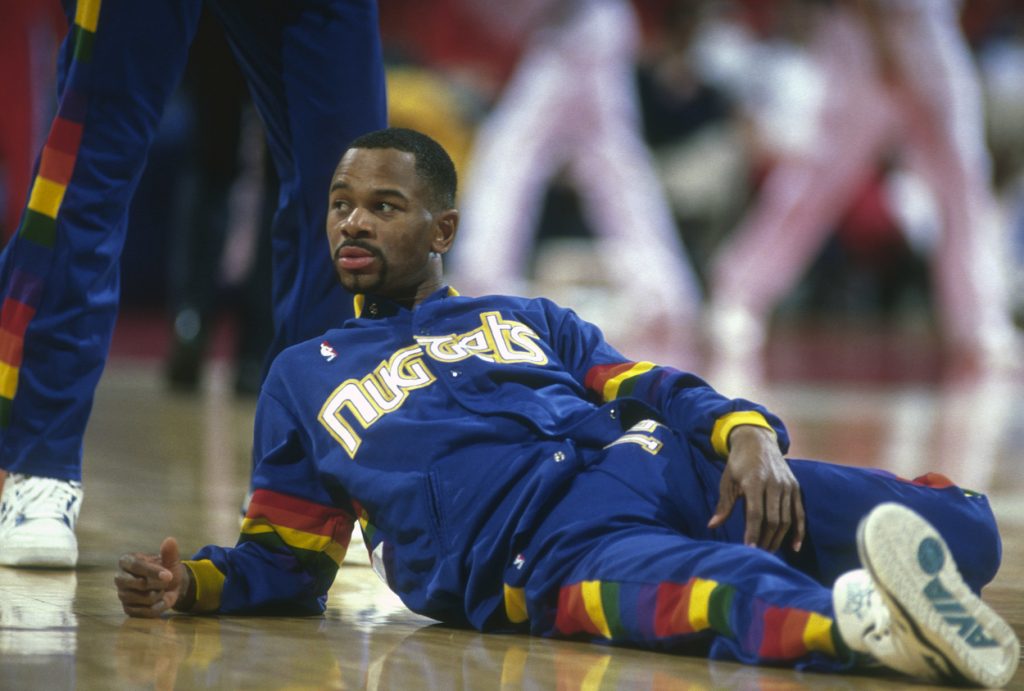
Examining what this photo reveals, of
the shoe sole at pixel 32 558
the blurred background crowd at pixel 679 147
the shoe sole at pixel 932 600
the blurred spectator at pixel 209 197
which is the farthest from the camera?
the blurred background crowd at pixel 679 147

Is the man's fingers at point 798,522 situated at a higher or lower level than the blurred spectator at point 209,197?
lower

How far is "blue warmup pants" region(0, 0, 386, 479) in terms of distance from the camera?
7.70 ft

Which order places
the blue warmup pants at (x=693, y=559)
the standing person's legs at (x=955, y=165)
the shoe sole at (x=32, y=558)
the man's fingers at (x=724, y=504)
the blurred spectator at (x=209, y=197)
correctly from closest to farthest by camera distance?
the blue warmup pants at (x=693, y=559) < the man's fingers at (x=724, y=504) < the shoe sole at (x=32, y=558) < the blurred spectator at (x=209, y=197) < the standing person's legs at (x=955, y=165)

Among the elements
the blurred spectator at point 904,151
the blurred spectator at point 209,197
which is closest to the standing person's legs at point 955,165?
the blurred spectator at point 904,151

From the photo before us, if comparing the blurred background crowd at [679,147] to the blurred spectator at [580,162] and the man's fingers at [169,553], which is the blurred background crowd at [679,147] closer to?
the blurred spectator at [580,162]

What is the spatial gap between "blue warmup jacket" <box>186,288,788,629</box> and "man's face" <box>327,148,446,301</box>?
0.06m

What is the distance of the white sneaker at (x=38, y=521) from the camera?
7.35ft

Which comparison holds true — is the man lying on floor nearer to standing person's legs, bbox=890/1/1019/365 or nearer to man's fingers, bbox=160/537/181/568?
man's fingers, bbox=160/537/181/568

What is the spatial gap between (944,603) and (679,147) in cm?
943

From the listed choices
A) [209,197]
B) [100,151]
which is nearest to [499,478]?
[100,151]

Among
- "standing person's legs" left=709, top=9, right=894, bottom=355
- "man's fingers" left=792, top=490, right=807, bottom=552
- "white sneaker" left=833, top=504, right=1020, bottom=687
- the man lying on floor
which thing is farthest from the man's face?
"standing person's legs" left=709, top=9, right=894, bottom=355

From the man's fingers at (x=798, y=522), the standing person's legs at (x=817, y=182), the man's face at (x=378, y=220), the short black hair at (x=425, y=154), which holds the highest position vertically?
the standing person's legs at (x=817, y=182)

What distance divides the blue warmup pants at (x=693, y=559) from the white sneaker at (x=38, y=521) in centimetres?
70

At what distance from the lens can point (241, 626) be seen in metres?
1.88
